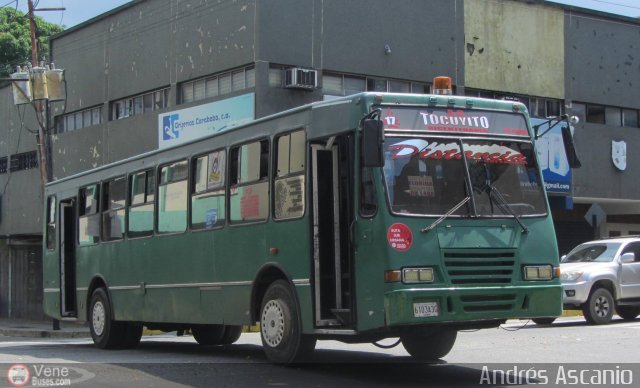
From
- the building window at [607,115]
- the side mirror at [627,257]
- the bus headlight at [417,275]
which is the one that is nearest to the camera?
the bus headlight at [417,275]

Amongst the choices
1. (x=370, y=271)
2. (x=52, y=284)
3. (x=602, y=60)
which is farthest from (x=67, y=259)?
(x=602, y=60)

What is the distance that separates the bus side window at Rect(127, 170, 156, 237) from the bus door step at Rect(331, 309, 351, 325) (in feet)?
16.9

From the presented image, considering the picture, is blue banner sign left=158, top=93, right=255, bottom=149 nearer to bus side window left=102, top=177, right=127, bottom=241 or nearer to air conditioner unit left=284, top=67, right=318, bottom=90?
air conditioner unit left=284, top=67, right=318, bottom=90

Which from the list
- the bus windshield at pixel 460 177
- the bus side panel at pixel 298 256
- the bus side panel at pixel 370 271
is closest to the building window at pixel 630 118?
the bus windshield at pixel 460 177

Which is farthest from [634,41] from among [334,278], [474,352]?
[334,278]

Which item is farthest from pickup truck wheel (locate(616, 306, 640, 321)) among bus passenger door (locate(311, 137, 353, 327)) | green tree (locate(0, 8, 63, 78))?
green tree (locate(0, 8, 63, 78))

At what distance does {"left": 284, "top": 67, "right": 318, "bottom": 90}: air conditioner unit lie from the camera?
24.4 meters

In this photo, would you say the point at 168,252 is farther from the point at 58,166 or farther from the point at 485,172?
the point at 58,166

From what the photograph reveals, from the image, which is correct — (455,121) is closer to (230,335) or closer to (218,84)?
(230,335)

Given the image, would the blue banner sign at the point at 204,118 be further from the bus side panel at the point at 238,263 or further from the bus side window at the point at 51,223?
the bus side panel at the point at 238,263

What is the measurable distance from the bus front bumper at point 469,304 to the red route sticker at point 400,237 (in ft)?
1.51

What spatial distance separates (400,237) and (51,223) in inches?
417

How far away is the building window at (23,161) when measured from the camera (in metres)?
34.3

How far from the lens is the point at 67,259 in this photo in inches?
701
